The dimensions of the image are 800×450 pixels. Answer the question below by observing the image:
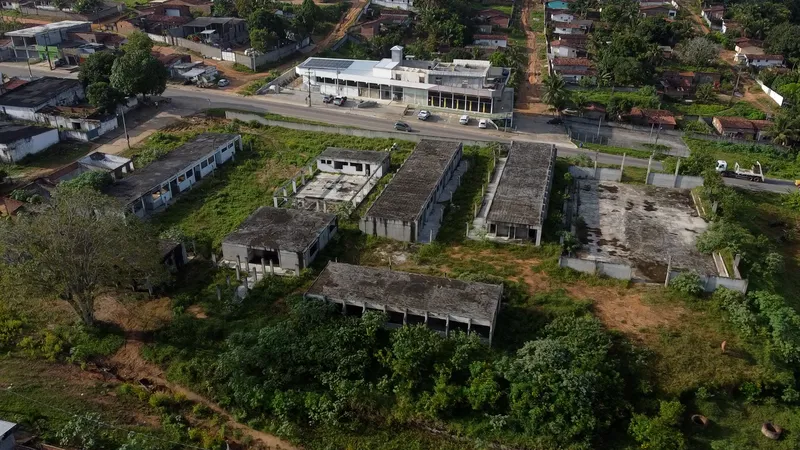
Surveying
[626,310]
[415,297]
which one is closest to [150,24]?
[415,297]

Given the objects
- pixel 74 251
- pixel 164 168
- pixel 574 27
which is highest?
pixel 574 27

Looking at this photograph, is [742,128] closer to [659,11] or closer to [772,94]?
[772,94]

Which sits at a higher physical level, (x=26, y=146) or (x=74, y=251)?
(x=74, y=251)

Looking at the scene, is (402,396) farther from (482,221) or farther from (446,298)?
(482,221)

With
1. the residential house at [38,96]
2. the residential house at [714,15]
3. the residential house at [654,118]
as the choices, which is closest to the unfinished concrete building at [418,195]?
the residential house at [654,118]

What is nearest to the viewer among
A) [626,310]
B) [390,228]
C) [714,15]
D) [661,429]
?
[661,429]

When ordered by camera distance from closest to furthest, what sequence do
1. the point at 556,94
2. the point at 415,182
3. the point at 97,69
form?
the point at 415,182
the point at 97,69
the point at 556,94

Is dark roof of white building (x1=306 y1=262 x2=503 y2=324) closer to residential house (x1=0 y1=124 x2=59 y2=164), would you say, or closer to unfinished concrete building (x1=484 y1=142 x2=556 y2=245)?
unfinished concrete building (x1=484 y1=142 x2=556 y2=245)

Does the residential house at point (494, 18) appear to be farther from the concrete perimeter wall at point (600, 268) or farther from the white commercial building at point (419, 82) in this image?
the concrete perimeter wall at point (600, 268)
